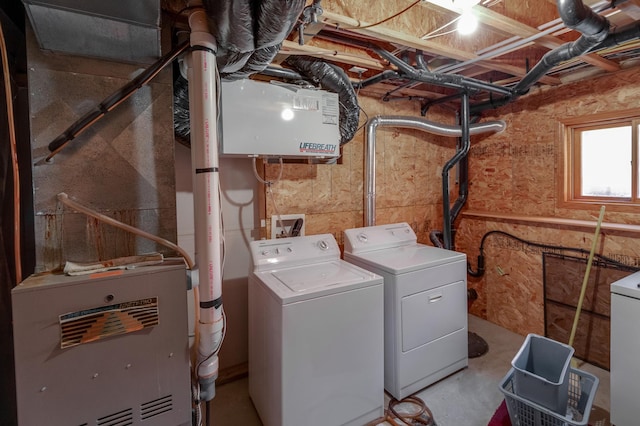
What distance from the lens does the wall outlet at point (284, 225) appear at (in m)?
2.33

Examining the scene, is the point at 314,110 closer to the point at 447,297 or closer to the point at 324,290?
the point at 324,290

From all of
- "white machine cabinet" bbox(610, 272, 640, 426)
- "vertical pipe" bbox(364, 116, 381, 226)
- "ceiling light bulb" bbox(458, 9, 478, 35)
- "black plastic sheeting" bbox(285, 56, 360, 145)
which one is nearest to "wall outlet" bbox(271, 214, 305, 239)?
"vertical pipe" bbox(364, 116, 381, 226)

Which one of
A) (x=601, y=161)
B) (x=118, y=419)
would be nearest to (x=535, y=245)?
(x=601, y=161)

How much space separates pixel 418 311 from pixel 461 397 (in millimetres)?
673

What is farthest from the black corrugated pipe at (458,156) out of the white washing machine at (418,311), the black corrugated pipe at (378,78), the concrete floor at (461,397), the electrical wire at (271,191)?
the electrical wire at (271,191)

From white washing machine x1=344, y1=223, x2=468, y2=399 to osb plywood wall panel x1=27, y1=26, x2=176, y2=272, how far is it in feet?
4.60

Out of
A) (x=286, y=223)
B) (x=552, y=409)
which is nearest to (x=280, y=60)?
(x=286, y=223)

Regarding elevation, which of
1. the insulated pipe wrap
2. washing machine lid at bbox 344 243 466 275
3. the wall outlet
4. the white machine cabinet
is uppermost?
the insulated pipe wrap

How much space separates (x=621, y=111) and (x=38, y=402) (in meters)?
3.76

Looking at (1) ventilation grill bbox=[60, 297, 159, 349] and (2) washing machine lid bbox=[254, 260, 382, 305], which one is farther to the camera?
(2) washing machine lid bbox=[254, 260, 382, 305]

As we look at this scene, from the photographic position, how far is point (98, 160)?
4.23 feet

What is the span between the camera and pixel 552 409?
1.59 metres

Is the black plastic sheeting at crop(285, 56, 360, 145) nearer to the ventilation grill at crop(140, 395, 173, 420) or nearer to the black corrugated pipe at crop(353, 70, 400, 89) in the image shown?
the black corrugated pipe at crop(353, 70, 400, 89)

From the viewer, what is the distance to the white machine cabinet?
167 centimetres
